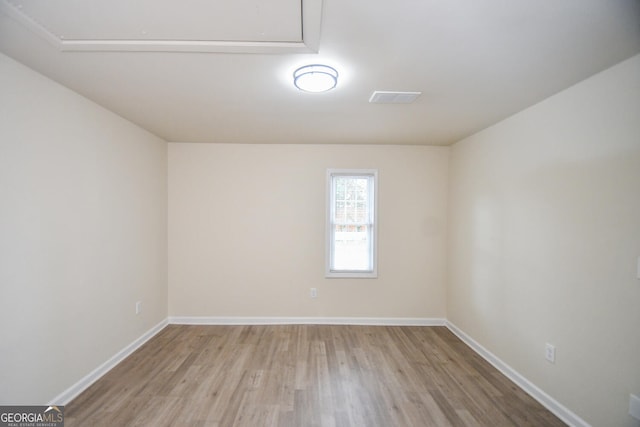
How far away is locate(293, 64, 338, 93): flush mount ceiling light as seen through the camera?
5.84 feet

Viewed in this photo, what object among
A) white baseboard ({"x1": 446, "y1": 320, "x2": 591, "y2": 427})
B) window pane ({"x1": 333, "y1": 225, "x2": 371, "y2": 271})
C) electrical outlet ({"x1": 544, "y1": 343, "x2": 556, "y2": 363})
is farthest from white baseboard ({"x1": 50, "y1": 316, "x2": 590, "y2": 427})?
window pane ({"x1": 333, "y1": 225, "x2": 371, "y2": 271})

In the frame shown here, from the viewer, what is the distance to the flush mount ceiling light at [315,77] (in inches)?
70.1

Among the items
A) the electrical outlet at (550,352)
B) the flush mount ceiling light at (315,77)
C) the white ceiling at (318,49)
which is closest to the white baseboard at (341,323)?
the electrical outlet at (550,352)

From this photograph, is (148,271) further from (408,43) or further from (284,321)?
(408,43)

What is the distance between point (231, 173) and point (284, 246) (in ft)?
4.16

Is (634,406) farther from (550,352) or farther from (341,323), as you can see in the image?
(341,323)

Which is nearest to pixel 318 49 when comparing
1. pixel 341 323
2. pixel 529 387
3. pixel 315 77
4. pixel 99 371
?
pixel 315 77

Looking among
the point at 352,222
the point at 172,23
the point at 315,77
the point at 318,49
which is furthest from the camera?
the point at 352,222

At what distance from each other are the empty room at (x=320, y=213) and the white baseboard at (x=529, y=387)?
0.8 inches

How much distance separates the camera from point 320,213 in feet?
12.7

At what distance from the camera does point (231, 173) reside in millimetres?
3838

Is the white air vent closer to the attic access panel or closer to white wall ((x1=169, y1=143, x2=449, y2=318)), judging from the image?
the attic access panel

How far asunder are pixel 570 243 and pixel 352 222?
7.77 feet

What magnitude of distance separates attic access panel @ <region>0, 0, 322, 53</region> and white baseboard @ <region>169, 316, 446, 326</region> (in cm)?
330
